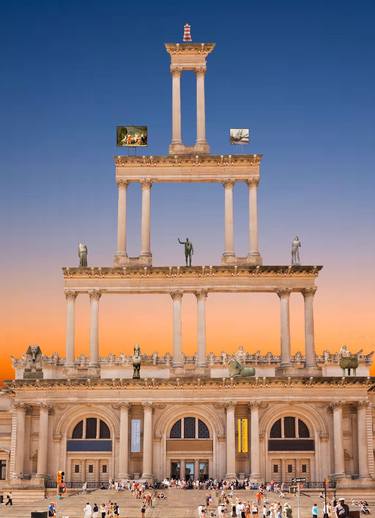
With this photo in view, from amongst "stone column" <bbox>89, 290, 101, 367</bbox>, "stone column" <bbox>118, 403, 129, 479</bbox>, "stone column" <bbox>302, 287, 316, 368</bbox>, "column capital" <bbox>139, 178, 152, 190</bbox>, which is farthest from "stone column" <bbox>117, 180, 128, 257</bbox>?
"stone column" <bbox>302, 287, 316, 368</bbox>

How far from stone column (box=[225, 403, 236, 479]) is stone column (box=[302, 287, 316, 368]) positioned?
23.6 feet

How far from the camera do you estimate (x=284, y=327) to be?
67.0m

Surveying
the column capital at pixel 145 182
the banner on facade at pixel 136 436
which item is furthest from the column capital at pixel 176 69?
the banner on facade at pixel 136 436

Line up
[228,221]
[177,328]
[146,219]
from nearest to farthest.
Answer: [177,328]
[228,221]
[146,219]

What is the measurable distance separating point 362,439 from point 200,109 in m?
29.2

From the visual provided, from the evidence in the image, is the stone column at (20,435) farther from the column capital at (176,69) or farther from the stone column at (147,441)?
the column capital at (176,69)

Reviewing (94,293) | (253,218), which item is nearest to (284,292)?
(253,218)

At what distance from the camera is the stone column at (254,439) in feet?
209

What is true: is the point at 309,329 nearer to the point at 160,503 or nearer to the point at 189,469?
the point at 189,469

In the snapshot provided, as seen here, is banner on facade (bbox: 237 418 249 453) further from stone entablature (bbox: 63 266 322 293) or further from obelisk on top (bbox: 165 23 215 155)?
obelisk on top (bbox: 165 23 215 155)

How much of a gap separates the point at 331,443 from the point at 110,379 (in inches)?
673

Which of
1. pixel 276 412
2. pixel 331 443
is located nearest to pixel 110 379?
pixel 276 412

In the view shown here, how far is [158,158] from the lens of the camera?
70.1 meters

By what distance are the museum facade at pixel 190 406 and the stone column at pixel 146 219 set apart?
19 cm
